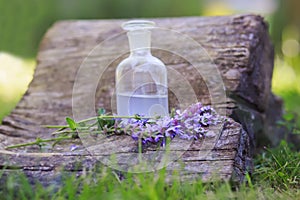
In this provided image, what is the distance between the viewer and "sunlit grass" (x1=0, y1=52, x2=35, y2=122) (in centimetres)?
588

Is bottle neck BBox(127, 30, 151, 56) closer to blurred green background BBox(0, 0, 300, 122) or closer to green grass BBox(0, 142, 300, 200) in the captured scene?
green grass BBox(0, 142, 300, 200)

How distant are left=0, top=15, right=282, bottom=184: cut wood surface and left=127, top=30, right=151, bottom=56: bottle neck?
1.02 feet

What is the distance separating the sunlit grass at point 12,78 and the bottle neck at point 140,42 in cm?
304

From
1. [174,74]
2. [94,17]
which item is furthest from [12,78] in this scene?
[94,17]

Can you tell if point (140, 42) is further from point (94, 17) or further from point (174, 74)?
point (94, 17)

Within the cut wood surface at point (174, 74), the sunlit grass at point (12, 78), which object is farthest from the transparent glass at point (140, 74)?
the sunlit grass at point (12, 78)

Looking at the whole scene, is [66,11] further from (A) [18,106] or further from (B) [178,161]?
(B) [178,161]

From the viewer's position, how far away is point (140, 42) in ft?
9.44

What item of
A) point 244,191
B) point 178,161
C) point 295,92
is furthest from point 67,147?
point 295,92

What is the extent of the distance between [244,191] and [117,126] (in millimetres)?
743

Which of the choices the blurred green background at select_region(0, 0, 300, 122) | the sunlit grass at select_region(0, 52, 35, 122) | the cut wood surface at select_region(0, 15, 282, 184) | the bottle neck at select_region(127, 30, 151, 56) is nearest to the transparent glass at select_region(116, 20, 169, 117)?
the bottle neck at select_region(127, 30, 151, 56)

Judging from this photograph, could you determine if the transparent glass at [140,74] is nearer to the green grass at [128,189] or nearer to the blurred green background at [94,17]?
the green grass at [128,189]

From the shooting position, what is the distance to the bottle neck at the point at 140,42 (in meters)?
2.87

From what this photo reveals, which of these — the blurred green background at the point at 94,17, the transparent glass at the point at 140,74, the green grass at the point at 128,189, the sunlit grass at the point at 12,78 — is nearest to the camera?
the green grass at the point at 128,189
